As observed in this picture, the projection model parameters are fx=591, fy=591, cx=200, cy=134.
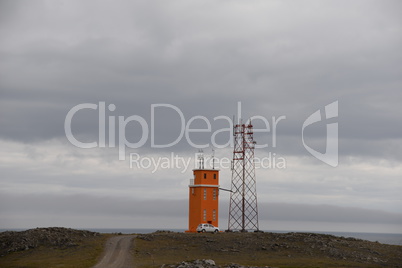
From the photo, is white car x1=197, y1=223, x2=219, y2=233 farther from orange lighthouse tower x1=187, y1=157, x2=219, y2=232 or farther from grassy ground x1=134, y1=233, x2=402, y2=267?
grassy ground x1=134, y1=233, x2=402, y2=267

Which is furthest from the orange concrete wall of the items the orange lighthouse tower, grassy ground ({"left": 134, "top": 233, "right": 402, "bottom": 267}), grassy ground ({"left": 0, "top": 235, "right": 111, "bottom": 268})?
grassy ground ({"left": 0, "top": 235, "right": 111, "bottom": 268})

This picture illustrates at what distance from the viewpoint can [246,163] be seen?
7306cm

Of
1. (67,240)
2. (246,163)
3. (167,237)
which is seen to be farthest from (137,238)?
(246,163)

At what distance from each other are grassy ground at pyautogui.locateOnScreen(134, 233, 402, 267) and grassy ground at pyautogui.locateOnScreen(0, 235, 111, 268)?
4.15 metres

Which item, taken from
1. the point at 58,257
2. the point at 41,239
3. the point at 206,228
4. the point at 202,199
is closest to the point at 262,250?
the point at 206,228

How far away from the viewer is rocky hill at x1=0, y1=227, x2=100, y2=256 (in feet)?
195

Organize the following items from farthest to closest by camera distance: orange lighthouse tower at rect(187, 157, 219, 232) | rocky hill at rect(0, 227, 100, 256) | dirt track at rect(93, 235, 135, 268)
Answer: orange lighthouse tower at rect(187, 157, 219, 232)
rocky hill at rect(0, 227, 100, 256)
dirt track at rect(93, 235, 135, 268)

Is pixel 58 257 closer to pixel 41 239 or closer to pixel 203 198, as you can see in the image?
pixel 41 239

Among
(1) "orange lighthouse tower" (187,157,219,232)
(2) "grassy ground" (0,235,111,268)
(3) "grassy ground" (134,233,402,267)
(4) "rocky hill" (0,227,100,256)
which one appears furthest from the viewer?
(1) "orange lighthouse tower" (187,157,219,232)

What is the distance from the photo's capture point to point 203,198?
242 ft

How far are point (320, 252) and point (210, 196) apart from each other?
20.3 meters

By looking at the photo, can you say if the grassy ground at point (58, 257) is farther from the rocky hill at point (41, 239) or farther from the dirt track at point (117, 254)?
the rocky hill at point (41, 239)

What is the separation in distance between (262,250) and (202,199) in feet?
55.8

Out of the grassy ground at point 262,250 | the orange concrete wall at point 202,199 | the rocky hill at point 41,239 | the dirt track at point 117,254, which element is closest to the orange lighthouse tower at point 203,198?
the orange concrete wall at point 202,199
